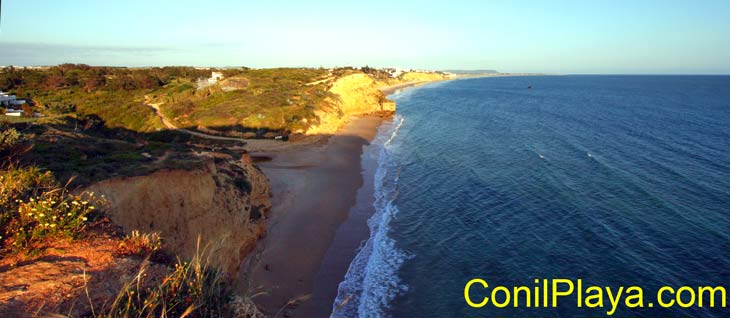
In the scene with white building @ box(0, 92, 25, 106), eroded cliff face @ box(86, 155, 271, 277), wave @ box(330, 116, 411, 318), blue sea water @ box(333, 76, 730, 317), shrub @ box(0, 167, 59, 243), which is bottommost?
wave @ box(330, 116, 411, 318)

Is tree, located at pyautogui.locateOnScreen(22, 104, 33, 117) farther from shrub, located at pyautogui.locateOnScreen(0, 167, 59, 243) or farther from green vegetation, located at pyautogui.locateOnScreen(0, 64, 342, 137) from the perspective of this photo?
shrub, located at pyautogui.locateOnScreen(0, 167, 59, 243)

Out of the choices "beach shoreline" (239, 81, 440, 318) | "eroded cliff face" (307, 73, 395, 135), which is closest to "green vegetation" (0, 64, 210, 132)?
"beach shoreline" (239, 81, 440, 318)

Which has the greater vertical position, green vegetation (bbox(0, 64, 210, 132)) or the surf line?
green vegetation (bbox(0, 64, 210, 132))

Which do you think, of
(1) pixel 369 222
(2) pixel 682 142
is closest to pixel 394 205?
(1) pixel 369 222

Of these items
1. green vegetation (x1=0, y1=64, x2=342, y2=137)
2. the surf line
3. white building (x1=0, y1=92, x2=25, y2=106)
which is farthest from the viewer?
green vegetation (x1=0, y1=64, x2=342, y2=137)

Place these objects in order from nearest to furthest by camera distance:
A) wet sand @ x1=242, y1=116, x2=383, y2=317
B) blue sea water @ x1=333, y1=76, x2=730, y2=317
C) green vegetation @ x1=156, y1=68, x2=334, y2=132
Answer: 1. wet sand @ x1=242, y1=116, x2=383, y2=317
2. blue sea water @ x1=333, y1=76, x2=730, y2=317
3. green vegetation @ x1=156, y1=68, x2=334, y2=132

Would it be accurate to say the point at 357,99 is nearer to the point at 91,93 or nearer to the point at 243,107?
the point at 243,107

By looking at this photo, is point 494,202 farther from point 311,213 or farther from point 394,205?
point 311,213

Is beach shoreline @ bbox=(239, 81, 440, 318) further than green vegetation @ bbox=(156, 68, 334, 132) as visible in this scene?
No

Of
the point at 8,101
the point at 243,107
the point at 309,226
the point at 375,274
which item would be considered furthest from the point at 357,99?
the point at 375,274
